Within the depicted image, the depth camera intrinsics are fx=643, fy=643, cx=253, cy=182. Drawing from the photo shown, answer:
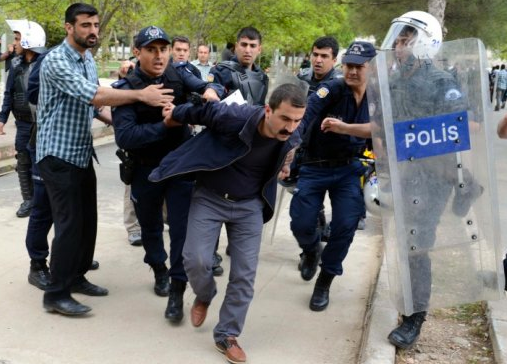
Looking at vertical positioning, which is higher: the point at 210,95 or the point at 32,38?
the point at 32,38

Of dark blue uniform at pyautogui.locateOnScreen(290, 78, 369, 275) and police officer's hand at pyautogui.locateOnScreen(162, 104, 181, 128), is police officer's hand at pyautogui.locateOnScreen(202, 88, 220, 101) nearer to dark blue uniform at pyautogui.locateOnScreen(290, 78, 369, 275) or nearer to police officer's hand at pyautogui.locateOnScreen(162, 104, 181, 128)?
police officer's hand at pyautogui.locateOnScreen(162, 104, 181, 128)

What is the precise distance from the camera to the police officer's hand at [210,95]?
354cm

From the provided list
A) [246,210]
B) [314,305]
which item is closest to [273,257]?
[314,305]

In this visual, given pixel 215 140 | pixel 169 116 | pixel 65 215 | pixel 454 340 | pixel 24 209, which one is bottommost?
pixel 454 340

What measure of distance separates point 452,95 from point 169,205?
1.76m

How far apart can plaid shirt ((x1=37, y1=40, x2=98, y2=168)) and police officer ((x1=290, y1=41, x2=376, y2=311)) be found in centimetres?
145

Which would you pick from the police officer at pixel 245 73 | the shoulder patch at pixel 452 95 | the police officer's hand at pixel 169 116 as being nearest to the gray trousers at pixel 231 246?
the police officer's hand at pixel 169 116

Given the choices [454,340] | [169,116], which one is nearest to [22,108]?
[169,116]

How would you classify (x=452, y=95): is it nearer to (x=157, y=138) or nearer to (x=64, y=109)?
(x=157, y=138)

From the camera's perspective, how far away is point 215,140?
3480 mm

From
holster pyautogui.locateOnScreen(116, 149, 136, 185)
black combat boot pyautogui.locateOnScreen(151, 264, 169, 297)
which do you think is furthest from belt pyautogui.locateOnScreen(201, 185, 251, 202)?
black combat boot pyautogui.locateOnScreen(151, 264, 169, 297)

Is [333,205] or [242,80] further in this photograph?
[242,80]

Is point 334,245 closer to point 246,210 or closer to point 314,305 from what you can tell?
point 314,305

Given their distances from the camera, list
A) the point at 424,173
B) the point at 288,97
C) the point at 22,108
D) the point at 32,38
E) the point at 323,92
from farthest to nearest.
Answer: the point at 22,108, the point at 32,38, the point at 323,92, the point at 424,173, the point at 288,97
